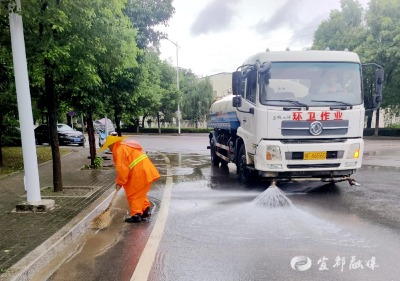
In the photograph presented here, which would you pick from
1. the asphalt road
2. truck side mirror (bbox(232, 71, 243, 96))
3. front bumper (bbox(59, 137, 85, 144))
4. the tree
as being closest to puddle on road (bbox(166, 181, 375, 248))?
the asphalt road

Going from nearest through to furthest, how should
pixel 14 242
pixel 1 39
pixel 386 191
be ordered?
pixel 14 242 < pixel 1 39 < pixel 386 191

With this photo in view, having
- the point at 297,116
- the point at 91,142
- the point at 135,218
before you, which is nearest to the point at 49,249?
the point at 135,218

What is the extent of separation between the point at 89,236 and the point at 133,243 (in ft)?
2.49

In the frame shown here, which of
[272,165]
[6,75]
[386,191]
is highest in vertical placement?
[6,75]

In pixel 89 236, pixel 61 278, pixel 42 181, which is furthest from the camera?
pixel 42 181

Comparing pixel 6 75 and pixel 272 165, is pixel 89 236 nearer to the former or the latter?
pixel 272 165

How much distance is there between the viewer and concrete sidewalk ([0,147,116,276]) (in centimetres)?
376

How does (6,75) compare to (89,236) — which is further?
(6,75)

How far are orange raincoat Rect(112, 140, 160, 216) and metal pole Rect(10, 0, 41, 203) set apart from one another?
145cm

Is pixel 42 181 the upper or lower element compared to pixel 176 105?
lower

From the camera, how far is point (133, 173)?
495 cm

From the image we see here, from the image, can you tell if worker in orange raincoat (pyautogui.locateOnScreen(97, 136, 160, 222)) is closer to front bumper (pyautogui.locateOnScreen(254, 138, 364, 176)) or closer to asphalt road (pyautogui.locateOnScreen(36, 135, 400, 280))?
asphalt road (pyautogui.locateOnScreen(36, 135, 400, 280))

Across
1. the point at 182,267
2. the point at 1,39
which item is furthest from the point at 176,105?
the point at 182,267

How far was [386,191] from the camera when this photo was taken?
6.89 metres
